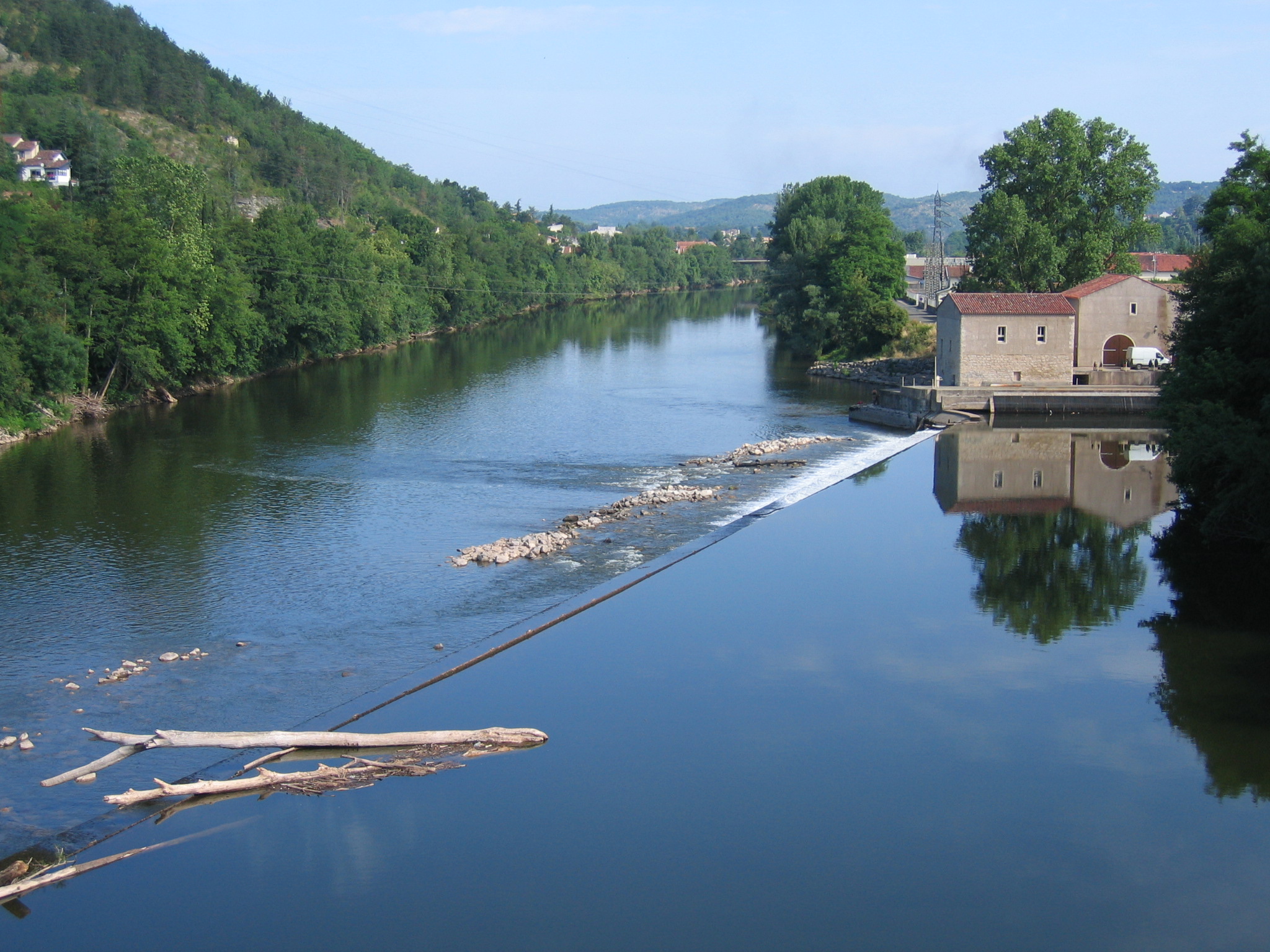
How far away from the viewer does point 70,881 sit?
1163cm

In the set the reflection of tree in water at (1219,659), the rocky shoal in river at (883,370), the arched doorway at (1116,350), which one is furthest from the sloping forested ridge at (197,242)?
the arched doorway at (1116,350)

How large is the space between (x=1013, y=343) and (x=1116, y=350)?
4.84 m

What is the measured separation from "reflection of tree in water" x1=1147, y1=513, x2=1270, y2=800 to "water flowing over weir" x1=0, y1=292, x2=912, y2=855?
950 cm

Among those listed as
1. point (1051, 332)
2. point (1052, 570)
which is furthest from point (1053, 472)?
point (1051, 332)

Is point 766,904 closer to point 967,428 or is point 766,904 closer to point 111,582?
point 111,582

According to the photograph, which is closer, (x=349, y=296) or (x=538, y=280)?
(x=349, y=296)

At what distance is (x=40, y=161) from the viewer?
245 feet

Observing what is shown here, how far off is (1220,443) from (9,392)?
3419 centimetres

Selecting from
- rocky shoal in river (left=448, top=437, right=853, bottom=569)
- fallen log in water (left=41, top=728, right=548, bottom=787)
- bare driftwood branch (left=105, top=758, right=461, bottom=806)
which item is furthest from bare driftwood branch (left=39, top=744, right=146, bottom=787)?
rocky shoal in river (left=448, top=437, right=853, bottom=569)

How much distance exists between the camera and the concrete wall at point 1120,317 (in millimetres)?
45000

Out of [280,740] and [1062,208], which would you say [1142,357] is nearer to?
[1062,208]

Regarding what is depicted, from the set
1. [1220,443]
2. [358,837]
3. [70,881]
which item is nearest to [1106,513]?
[1220,443]

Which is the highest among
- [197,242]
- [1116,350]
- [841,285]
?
[197,242]

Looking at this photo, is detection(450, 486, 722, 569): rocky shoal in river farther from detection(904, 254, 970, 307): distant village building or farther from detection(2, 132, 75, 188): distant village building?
detection(2, 132, 75, 188): distant village building
